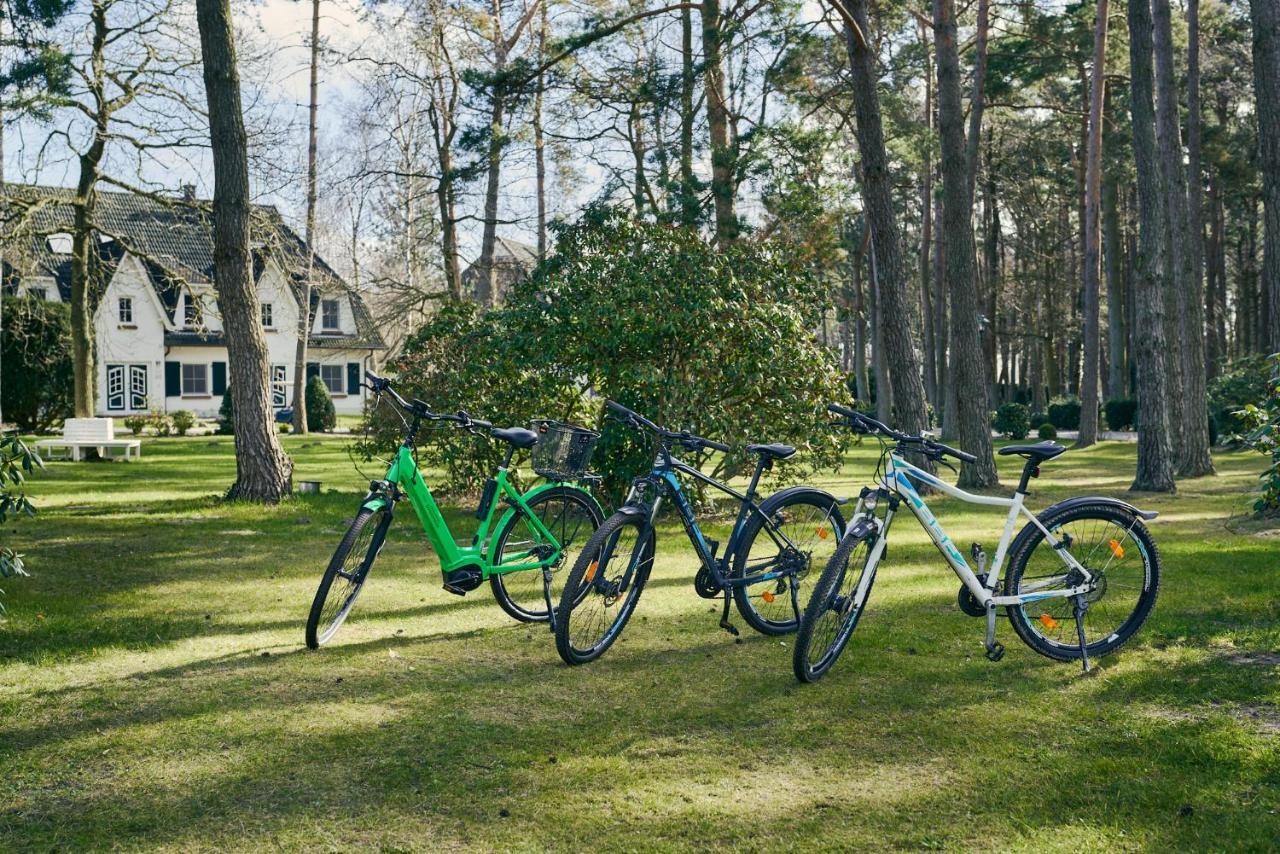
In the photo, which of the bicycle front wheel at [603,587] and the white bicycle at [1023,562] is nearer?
the white bicycle at [1023,562]

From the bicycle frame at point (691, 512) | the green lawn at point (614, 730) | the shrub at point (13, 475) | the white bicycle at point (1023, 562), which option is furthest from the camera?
the bicycle frame at point (691, 512)

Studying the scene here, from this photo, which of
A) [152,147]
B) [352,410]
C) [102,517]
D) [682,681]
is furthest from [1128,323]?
[682,681]

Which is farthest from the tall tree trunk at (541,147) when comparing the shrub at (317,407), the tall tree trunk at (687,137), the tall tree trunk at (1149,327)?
the shrub at (317,407)

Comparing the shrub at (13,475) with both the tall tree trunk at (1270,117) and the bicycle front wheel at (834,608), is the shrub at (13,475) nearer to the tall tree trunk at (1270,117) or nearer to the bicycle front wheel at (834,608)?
the bicycle front wheel at (834,608)

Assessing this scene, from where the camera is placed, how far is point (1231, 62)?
1312 inches

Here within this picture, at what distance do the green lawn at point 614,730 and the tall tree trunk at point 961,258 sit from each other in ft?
24.8

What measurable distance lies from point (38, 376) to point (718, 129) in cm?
1990

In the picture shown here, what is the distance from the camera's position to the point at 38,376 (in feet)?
98.6

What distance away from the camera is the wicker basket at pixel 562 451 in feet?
20.9

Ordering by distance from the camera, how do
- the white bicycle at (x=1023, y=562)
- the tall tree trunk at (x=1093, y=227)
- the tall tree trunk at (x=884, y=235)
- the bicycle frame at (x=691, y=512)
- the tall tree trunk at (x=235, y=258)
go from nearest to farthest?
the white bicycle at (x=1023, y=562) → the bicycle frame at (x=691, y=512) → the tall tree trunk at (x=235, y=258) → the tall tree trunk at (x=884, y=235) → the tall tree trunk at (x=1093, y=227)

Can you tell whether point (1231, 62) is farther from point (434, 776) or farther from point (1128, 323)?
point (434, 776)

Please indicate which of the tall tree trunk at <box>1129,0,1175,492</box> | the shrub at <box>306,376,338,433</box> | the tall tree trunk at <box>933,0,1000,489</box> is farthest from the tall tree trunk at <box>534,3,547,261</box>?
the shrub at <box>306,376,338,433</box>

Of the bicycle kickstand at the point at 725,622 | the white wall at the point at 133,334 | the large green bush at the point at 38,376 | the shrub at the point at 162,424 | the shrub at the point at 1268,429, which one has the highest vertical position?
the white wall at the point at 133,334

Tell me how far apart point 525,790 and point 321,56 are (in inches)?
1101
